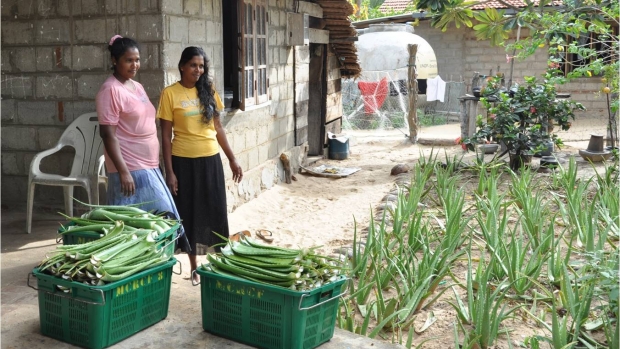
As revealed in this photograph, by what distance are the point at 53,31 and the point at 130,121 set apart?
7.29ft

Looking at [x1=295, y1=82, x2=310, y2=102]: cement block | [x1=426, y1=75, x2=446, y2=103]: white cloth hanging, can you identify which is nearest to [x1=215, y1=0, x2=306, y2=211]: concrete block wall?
[x1=295, y1=82, x2=310, y2=102]: cement block

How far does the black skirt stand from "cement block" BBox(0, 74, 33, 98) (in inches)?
88.5

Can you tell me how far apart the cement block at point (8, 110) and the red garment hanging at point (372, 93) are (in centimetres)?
1195

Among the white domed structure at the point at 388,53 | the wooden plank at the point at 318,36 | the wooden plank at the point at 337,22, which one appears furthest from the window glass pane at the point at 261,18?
the white domed structure at the point at 388,53

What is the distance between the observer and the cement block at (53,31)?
5859mm

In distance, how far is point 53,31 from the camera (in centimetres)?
591

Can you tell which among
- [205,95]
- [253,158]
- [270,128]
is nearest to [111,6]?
[205,95]

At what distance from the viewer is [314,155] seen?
39.0 feet

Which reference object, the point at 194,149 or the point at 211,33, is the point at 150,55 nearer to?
the point at 211,33

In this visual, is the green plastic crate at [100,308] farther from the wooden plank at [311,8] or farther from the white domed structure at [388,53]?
the white domed structure at [388,53]

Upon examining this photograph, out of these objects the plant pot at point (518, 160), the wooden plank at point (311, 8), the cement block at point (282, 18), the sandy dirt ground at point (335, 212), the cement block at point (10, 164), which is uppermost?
the wooden plank at point (311, 8)

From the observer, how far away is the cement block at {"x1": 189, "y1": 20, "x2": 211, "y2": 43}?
20.4ft

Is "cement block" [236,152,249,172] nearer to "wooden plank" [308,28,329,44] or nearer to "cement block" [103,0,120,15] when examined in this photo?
"cement block" [103,0,120,15]

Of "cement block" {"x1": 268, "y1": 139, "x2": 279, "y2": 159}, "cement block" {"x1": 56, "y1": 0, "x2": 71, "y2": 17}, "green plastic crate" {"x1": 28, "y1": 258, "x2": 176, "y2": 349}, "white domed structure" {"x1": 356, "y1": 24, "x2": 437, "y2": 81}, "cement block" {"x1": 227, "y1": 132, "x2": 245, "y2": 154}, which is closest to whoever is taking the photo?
"green plastic crate" {"x1": 28, "y1": 258, "x2": 176, "y2": 349}
